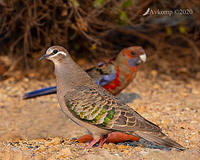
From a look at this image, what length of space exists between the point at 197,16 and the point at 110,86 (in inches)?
133

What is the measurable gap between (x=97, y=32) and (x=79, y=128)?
2899 millimetres

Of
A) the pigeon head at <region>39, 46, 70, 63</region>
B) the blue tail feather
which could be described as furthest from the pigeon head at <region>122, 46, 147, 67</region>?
the pigeon head at <region>39, 46, 70, 63</region>

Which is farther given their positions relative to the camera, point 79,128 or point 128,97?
point 128,97

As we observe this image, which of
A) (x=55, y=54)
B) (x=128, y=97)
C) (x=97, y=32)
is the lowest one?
(x=128, y=97)

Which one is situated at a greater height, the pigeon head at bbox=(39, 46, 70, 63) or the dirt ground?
the pigeon head at bbox=(39, 46, 70, 63)

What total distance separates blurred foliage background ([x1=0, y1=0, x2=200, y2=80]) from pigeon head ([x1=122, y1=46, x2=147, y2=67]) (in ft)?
2.14

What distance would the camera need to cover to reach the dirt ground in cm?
364

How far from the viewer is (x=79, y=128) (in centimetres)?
498

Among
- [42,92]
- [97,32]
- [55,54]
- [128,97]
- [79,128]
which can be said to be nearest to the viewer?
[55,54]

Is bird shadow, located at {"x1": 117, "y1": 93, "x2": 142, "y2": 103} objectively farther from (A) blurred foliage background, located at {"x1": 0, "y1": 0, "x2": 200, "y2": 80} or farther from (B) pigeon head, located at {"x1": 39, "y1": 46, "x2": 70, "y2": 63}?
(B) pigeon head, located at {"x1": 39, "y1": 46, "x2": 70, "y2": 63}

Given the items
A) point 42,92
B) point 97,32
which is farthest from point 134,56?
point 42,92

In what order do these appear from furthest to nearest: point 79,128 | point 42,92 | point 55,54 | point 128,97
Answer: point 128,97 → point 42,92 → point 79,128 → point 55,54

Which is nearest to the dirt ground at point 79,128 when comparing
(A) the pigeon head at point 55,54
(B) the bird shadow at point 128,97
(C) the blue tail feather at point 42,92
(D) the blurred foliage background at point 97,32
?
(B) the bird shadow at point 128,97

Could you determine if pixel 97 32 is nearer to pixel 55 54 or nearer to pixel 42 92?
pixel 42 92
